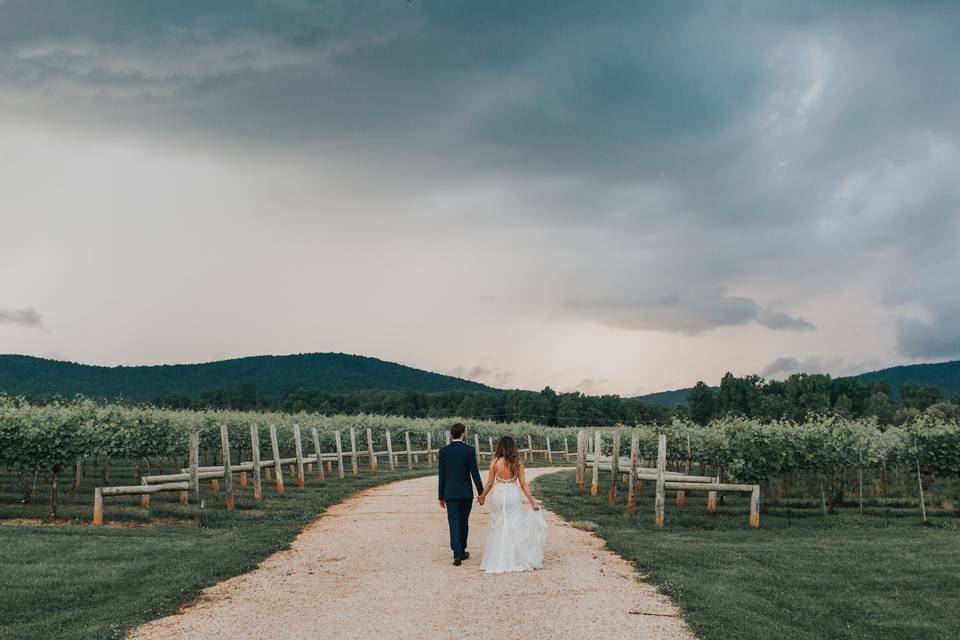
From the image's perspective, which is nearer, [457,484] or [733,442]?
[457,484]

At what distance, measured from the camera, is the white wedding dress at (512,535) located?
464 inches

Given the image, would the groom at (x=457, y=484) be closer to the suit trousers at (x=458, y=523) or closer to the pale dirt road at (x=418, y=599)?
the suit trousers at (x=458, y=523)

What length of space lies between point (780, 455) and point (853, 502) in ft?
17.6

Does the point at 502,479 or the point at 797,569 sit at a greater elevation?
the point at 502,479

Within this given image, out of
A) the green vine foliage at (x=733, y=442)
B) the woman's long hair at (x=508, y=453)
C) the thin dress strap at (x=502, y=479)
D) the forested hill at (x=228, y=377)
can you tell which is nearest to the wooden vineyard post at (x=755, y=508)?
the green vine foliage at (x=733, y=442)

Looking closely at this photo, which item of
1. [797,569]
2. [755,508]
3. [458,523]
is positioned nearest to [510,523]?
[458,523]

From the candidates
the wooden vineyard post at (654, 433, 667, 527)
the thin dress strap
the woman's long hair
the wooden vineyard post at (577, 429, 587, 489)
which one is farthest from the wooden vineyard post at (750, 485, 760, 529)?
the wooden vineyard post at (577, 429, 587, 489)

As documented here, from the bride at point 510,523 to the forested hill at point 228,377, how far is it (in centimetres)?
12352

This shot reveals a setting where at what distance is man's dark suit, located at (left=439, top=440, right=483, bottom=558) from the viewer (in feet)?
40.6

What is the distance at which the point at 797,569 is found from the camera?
13.2 metres

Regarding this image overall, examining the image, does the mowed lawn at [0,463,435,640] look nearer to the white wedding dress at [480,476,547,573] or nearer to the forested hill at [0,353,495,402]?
the white wedding dress at [480,476,547,573]

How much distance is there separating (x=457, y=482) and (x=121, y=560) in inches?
244

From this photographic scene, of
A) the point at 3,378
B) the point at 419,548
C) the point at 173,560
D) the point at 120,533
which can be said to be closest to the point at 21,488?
the point at 120,533

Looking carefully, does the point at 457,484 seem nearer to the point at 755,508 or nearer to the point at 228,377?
the point at 755,508
